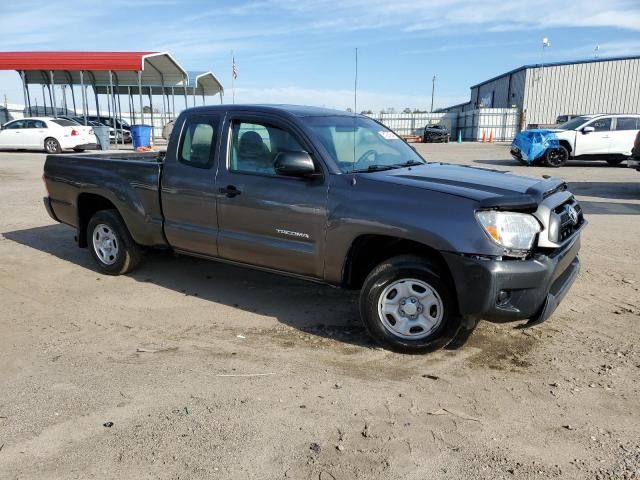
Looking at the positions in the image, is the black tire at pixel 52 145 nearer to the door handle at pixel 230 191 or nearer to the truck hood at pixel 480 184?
the door handle at pixel 230 191

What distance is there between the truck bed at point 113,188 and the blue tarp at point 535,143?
14624mm

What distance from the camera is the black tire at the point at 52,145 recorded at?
2133cm

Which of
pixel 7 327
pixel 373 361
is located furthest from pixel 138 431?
pixel 7 327

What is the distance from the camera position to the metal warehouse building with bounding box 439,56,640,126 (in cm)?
4500

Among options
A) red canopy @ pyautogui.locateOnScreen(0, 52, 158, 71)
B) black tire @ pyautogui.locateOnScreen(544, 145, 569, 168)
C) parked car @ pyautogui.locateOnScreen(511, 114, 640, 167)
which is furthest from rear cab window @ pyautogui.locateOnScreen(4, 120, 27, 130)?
black tire @ pyautogui.locateOnScreen(544, 145, 569, 168)

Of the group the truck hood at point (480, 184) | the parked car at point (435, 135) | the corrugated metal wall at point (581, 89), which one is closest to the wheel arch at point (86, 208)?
the truck hood at point (480, 184)

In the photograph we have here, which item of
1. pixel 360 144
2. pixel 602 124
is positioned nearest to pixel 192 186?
pixel 360 144

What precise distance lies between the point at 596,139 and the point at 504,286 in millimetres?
16807

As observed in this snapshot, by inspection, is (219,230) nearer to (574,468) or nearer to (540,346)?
(540,346)

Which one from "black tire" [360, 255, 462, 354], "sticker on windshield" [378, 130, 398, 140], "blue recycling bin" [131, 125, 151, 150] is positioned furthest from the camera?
"blue recycling bin" [131, 125, 151, 150]

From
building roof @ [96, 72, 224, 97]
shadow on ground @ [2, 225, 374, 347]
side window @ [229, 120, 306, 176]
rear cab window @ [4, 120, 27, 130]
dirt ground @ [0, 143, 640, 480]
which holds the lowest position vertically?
dirt ground @ [0, 143, 640, 480]

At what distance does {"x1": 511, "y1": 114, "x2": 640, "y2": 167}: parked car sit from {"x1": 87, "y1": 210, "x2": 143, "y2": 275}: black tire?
15351 millimetres

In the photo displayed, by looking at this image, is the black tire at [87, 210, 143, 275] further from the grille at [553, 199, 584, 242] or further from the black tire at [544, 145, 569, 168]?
the black tire at [544, 145, 569, 168]

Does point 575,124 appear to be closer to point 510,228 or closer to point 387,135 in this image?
point 387,135
